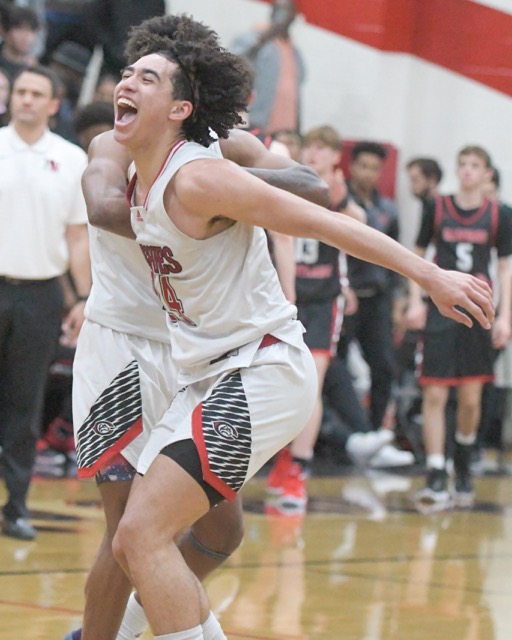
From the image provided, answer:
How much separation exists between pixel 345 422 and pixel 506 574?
401 centimetres

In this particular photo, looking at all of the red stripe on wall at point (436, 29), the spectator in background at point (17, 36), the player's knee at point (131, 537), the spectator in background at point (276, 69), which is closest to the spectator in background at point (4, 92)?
the spectator in background at point (17, 36)

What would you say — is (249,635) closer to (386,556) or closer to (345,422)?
(386,556)

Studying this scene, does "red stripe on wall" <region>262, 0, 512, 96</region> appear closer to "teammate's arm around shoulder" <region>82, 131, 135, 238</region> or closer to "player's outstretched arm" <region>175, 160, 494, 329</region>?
"teammate's arm around shoulder" <region>82, 131, 135, 238</region>

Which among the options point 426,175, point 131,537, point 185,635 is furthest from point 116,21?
point 185,635

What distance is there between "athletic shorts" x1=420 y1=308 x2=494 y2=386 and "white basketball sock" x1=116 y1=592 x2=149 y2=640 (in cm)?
477

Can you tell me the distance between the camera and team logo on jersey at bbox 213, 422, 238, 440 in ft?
12.6

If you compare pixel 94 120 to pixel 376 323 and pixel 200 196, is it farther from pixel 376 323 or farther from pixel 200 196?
pixel 200 196

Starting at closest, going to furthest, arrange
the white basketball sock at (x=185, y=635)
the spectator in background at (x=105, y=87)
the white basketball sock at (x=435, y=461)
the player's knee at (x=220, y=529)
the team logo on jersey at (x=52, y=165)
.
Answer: the white basketball sock at (x=185, y=635), the player's knee at (x=220, y=529), the team logo on jersey at (x=52, y=165), the white basketball sock at (x=435, y=461), the spectator in background at (x=105, y=87)

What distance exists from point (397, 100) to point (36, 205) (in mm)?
6689

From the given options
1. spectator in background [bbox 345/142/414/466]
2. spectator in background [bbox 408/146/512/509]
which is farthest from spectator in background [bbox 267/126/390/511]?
spectator in background [bbox 345/142/414/466]

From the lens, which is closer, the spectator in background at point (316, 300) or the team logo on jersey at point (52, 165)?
the team logo on jersey at point (52, 165)

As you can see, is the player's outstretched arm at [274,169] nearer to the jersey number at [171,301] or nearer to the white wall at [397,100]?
the jersey number at [171,301]

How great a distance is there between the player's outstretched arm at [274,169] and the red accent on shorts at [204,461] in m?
0.76

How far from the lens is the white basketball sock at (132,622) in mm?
4492
